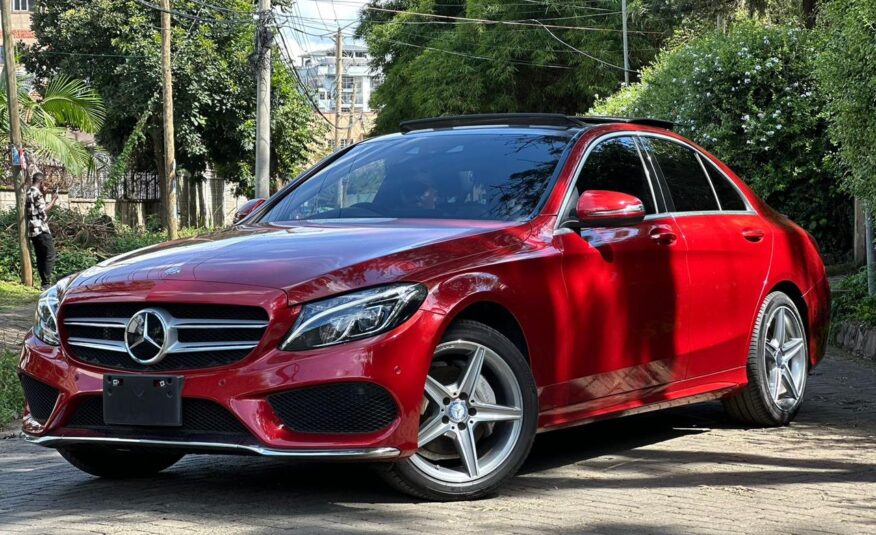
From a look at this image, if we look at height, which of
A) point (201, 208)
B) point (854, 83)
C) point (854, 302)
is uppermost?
point (854, 83)

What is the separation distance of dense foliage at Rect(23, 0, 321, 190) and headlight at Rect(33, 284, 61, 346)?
32.9m

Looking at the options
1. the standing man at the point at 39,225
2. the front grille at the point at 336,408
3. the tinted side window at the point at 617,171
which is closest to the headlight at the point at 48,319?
the front grille at the point at 336,408

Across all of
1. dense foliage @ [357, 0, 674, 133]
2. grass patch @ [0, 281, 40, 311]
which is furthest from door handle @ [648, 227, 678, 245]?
dense foliage @ [357, 0, 674, 133]

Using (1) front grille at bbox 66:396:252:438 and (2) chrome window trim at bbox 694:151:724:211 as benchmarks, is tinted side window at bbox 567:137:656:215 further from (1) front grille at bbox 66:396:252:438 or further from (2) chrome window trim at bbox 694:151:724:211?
(1) front grille at bbox 66:396:252:438

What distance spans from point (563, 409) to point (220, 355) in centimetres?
162

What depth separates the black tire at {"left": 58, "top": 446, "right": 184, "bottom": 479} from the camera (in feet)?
19.9

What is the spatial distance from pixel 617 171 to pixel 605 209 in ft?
2.46

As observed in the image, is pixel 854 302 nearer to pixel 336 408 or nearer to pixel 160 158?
pixel 336 408

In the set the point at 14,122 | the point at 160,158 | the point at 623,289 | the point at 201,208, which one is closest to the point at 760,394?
the point at 623,289

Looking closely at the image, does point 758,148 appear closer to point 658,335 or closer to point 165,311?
point 658,335

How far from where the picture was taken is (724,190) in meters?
7.62

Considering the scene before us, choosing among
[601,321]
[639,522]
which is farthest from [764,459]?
[639,522]

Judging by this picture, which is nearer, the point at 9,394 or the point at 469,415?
the point at 469,415

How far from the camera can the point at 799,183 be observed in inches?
779
